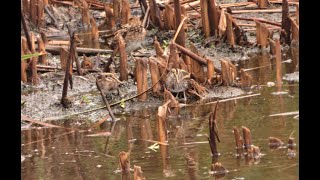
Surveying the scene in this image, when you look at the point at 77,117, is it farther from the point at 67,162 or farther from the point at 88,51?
the point at 88,51

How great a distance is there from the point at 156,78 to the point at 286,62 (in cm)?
229

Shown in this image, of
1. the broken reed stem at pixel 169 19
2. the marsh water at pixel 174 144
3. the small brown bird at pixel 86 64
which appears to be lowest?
the marsh water at pixel 174 144

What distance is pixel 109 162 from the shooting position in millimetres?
5734

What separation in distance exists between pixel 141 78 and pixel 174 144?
1.71 metres

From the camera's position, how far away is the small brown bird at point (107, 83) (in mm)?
7871

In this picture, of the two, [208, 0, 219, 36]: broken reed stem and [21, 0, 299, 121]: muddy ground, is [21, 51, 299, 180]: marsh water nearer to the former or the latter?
[21, 0, 299, 121]: muddy ground

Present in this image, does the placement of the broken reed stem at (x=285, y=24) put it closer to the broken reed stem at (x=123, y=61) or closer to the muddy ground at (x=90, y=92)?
the muddy ground at (x=90, y=92)

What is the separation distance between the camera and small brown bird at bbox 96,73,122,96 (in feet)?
25.8

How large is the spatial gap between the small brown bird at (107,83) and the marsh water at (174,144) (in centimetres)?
44

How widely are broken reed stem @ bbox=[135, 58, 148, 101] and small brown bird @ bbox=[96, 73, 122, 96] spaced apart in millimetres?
264

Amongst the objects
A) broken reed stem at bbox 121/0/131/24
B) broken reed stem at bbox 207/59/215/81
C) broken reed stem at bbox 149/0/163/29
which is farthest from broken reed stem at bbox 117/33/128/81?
broken reed stem at bbox 121/0/131/24

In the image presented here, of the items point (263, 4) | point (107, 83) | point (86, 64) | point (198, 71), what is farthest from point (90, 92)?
point (263, 4)

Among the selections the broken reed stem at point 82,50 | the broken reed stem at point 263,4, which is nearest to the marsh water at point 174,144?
the broken reed stem at point 82,50
